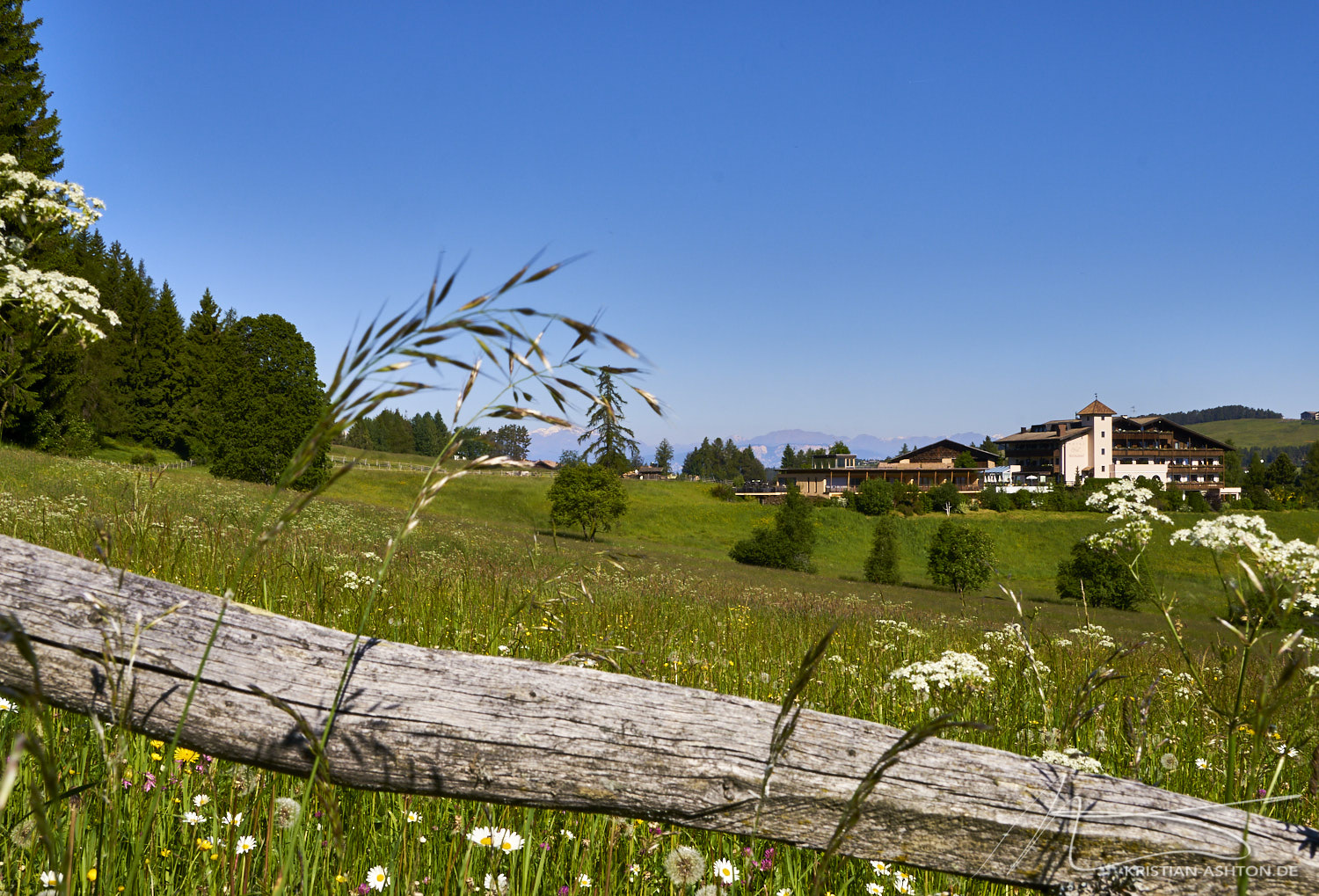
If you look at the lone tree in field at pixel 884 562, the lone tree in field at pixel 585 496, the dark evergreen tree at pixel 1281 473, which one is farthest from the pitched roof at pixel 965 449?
the lone tree in field at pixel 585 496

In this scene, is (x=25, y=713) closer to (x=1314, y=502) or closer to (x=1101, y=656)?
(x=1101, y=656)

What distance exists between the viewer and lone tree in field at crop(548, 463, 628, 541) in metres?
44.0

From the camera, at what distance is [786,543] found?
152 feet

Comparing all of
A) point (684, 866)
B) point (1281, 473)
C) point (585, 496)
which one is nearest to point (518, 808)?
point (684, 866)

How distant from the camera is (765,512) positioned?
228 feet

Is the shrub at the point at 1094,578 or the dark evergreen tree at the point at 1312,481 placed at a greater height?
the dark evergreen tree at the point at 1312,481

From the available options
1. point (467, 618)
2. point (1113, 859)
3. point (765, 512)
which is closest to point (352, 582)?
point (467, 618)

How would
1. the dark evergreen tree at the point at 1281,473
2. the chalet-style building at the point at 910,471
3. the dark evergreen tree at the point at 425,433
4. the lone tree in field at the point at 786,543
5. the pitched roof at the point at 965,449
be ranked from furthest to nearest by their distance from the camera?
the dark evergreen tree at the point at 425,433
the pitched roof at the point at 965,449
the chalet-style building at the point at 910,471
the dark evergreen tree at the point at 1281,473
the lone tree in field at the point at 786,543

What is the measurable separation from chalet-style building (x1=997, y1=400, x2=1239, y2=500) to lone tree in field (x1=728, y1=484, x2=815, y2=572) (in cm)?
7145

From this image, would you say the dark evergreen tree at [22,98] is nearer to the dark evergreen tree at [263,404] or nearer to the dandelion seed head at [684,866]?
the dark evergreen tree at [263,404]

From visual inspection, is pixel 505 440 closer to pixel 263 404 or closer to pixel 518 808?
pixel 518 808

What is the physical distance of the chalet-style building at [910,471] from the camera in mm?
98938

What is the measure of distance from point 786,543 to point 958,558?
11072 millimetres

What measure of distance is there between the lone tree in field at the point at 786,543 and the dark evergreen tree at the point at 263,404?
27153mm
